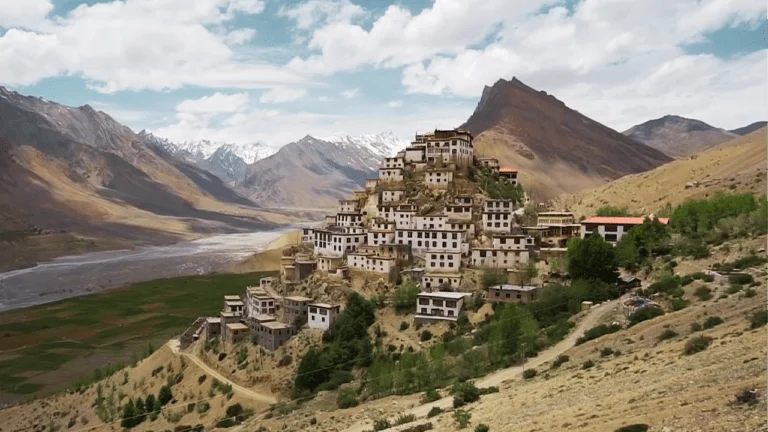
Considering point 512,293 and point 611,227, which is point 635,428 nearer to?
point 512,293

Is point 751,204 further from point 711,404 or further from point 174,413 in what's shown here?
point 174,413

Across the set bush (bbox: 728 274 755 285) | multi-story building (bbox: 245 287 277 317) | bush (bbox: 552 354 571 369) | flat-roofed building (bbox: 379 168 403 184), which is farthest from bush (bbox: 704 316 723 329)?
flat-roofed building (bbox: 379 168 403 184)

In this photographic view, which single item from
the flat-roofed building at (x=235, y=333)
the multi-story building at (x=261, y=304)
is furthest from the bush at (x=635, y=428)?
the flat-roofed building at (x=235, y=333)

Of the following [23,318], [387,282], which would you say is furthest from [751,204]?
[23,318]

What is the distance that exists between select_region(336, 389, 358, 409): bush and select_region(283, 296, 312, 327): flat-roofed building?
1247cm

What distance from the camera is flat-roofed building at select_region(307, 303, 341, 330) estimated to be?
149 feet

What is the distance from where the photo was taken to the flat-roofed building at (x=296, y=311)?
4722 cm

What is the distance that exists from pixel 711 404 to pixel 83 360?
58416 millimetres

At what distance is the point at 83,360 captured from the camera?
198 feet

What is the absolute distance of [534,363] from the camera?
29688 mm

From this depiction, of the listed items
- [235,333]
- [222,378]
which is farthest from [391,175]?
[222,378]

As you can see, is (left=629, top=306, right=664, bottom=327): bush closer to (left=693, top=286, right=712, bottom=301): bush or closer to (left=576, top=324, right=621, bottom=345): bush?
(left=576, top=324, right=621, bottom=345): bush

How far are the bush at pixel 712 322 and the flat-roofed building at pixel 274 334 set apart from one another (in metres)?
28.8

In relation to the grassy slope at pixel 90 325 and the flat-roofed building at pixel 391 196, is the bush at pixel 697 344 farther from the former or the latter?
the grassy slope at pixel 90 325
